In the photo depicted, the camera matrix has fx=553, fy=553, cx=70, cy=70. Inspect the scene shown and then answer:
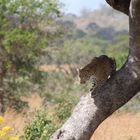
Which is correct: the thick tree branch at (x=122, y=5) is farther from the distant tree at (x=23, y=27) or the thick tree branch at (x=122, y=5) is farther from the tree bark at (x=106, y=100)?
the distant tree at (x=23, y=27)

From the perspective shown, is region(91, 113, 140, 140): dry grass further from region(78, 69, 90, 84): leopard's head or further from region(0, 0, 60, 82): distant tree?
region(0, 0, 60, 82): distant tree

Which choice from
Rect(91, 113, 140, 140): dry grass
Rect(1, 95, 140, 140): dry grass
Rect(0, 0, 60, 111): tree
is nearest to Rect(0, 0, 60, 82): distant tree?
Rect(0, 0, 60, 111): tree

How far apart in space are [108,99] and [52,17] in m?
13.5

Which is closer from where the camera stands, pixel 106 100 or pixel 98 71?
pixel 106 100

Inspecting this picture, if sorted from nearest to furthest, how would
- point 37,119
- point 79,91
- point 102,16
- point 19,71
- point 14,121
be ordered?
point 37,119
point 14,121
point 19,71
point 79,91
point 102,16

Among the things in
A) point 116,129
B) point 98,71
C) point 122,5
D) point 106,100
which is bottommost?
point 116,129

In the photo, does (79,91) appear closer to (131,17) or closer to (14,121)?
(14,121)

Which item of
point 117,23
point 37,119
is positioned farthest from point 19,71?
point 117,23

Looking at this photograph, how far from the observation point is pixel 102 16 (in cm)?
15838

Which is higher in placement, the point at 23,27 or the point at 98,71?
the point at 98,71

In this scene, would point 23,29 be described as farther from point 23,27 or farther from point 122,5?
point 122,5

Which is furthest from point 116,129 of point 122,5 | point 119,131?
point 122,5

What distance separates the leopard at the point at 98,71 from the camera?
636 cm

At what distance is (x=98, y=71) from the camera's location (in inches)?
254
